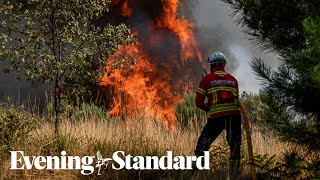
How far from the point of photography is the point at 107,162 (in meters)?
6.38

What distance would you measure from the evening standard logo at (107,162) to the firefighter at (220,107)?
1.01 ft

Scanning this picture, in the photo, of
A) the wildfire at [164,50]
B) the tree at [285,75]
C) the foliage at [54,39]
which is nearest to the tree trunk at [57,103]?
the foliage at [54,39]

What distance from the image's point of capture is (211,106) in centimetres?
676

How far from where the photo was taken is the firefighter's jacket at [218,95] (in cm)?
668

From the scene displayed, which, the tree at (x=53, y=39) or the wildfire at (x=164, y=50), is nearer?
the tree at (x=53, y=39)

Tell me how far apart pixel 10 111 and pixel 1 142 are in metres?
0.58

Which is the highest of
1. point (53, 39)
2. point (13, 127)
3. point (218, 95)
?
point (53, 39)

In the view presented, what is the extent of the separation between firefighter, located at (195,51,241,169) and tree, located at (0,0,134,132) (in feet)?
11.0

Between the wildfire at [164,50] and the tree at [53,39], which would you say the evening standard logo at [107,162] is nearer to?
the tree at [53,39]

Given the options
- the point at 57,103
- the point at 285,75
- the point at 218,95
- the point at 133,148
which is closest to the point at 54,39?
the point at 57,103

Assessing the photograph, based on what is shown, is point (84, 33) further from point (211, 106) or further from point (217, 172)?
point (217, 172)

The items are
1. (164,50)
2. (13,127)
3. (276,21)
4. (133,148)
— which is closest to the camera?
(276,21)

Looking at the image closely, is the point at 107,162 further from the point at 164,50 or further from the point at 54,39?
the point at 164,50

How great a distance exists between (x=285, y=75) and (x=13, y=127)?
4584 millimetres
